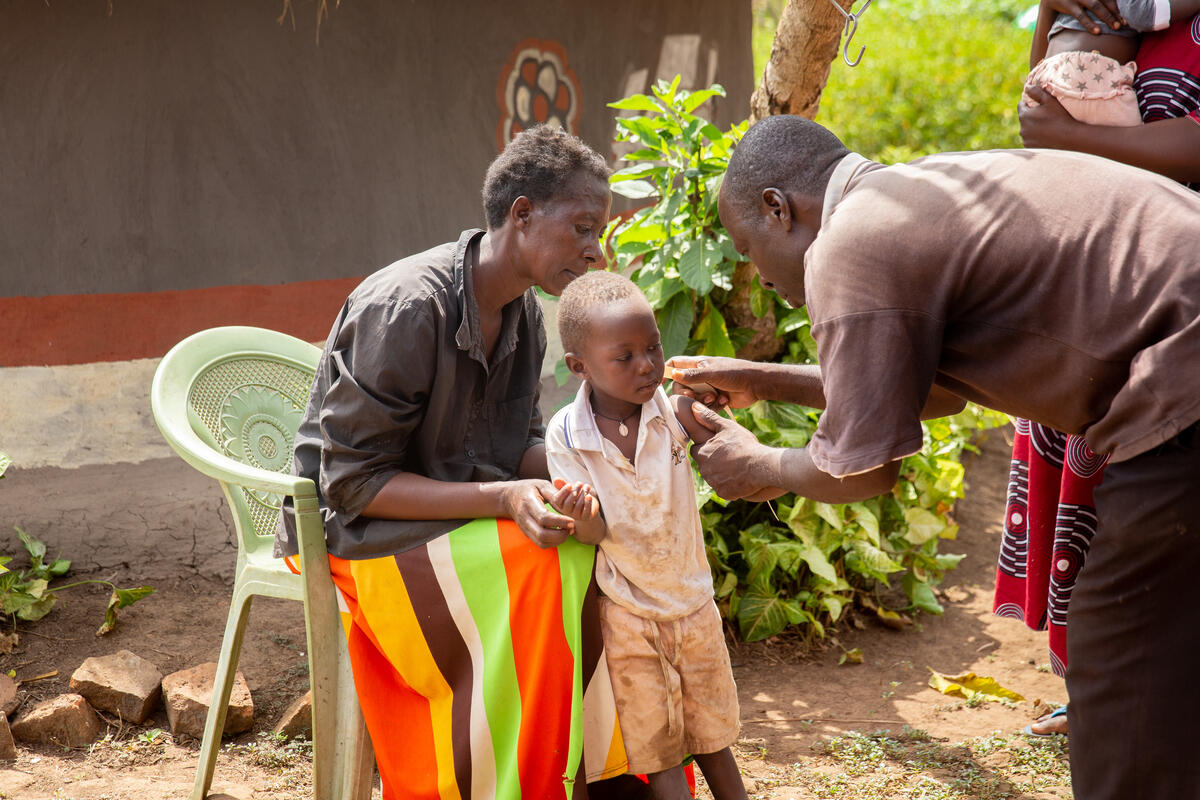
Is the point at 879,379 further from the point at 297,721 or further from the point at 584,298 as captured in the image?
the point at 297,721

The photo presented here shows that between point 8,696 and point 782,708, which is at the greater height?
point 8,696

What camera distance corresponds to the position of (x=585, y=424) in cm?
242

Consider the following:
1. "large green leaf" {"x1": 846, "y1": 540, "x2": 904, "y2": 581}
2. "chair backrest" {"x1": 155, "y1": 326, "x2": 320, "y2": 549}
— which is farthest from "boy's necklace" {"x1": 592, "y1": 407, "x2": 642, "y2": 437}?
"large green leaf" {"x1": 846, "y1": 540, "x2": 904, "y2": 581}

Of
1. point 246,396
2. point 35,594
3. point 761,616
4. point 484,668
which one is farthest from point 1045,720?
point 35,594

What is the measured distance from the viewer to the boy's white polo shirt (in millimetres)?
2385

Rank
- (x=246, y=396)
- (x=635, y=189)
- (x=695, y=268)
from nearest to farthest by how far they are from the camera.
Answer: (x=246, y=396) → (x=695, y=268) → (x=635, y=189)

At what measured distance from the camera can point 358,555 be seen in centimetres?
251

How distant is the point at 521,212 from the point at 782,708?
192 centimetres

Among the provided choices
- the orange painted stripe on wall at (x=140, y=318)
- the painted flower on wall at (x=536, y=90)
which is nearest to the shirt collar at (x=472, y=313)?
the orange painted stripe on wall at (x=140, y=318)

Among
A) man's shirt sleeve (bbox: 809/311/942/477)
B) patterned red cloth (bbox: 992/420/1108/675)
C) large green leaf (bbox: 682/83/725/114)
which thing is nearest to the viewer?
man's shirt sleeve (bbox: 809/311/942/477)

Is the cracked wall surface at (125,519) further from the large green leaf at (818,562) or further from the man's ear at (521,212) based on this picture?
the man's ear at (521,212)

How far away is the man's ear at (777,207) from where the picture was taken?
82.4 inches

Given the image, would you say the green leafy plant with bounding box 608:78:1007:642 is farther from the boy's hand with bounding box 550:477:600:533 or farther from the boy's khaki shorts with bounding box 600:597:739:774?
the boy's hand with bounding box 550:477:600:533

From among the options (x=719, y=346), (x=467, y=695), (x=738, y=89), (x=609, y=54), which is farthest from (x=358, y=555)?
(x=738, y=89)
